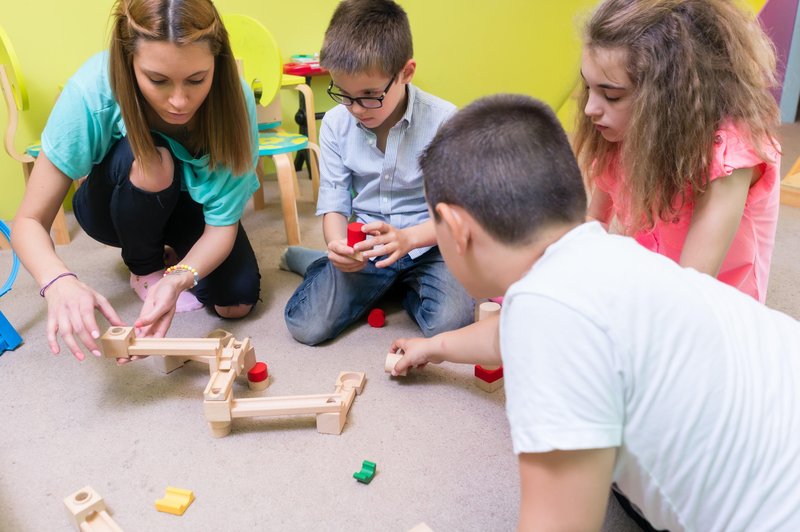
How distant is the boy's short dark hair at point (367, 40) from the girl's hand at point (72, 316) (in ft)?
1.88

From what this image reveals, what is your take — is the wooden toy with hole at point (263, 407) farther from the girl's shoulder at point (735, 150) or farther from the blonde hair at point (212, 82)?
the girl's shoulder at point (735, 150)

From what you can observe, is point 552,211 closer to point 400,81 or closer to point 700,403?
point 700,403

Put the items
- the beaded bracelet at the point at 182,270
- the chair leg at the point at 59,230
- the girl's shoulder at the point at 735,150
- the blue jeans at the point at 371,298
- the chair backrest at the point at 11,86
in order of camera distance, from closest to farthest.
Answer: the girl's shoulder at the point at 735,150, the beaded bracelet at the point at 182,270, the blue jeans at the point at 371,298, the chair backrest at the point at 11,86, the chair leg at the point at 59,230

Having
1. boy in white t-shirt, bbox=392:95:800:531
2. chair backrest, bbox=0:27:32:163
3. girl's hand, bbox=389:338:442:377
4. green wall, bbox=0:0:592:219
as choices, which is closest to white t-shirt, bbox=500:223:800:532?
boy in white t-shirt, bbox=392:95:800:531

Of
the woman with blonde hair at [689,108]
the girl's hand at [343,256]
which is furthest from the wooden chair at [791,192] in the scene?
the girl's hand at [343,256]

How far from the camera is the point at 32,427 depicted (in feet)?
3.26

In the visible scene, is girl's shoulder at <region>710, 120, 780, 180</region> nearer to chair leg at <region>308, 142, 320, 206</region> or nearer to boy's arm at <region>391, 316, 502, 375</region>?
boy's arm at <region>391, 316, 502, 375</region>

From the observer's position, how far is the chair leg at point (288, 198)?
66.2 inches

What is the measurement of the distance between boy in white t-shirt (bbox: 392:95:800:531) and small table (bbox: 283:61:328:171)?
5.13 feet

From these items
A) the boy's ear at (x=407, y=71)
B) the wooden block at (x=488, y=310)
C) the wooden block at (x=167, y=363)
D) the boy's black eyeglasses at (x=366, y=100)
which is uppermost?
the boy's ear at (x=407, y=71)

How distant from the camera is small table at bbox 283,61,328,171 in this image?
2.09 m

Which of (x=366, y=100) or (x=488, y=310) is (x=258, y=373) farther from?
(x=366, y=100)

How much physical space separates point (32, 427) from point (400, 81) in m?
0.86

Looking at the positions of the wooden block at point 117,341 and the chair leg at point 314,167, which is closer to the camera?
the wooden block at point 117,341
